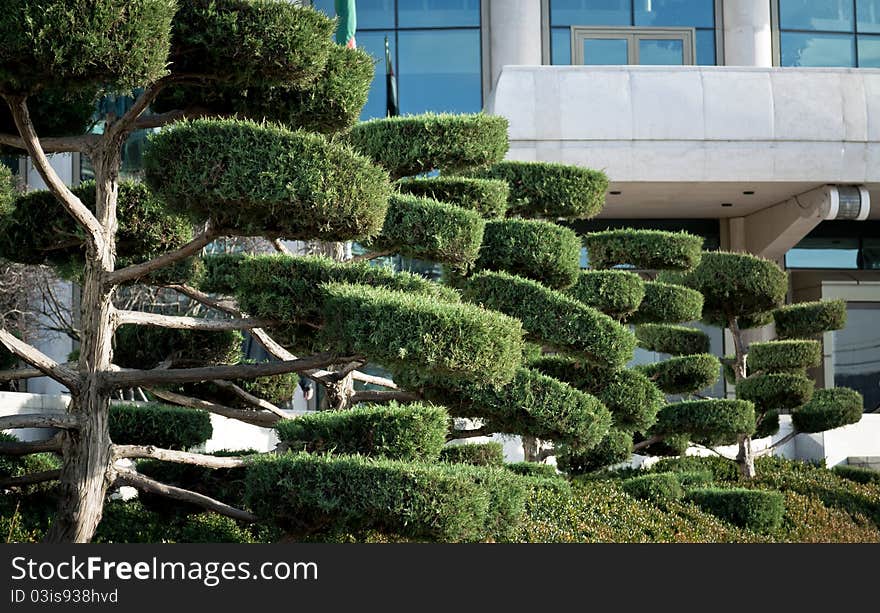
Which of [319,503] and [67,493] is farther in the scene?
[67,493]

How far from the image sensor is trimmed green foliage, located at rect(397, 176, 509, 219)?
11109mm

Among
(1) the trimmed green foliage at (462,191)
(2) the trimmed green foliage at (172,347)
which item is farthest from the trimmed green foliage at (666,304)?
(2) the trimmed green foliage at (172,347)

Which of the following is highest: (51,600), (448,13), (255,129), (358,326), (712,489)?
(448,13)

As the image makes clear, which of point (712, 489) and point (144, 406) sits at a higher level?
point (144, 406)

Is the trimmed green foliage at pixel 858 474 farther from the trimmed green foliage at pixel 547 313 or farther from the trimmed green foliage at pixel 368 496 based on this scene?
the trimmed green foliage at pixel 368 496

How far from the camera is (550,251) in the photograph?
1155 centimetres

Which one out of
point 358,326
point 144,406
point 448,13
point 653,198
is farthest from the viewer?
point 448,13

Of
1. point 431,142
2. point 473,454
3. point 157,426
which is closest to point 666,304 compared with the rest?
point 473,454

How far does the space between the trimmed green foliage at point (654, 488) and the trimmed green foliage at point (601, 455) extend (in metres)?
0.56

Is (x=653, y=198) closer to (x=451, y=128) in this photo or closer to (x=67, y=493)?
(x=451, y=128)

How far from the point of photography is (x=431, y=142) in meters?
10.5

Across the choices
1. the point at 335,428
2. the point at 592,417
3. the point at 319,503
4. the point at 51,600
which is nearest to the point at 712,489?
the point at 592,417

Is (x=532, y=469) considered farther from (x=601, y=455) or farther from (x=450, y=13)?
(x=450, y=13)

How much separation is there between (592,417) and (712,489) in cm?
390
